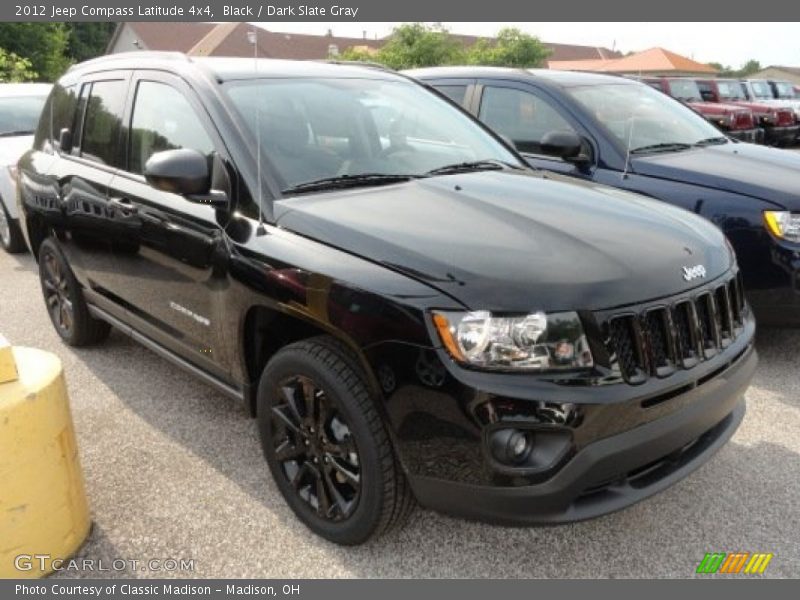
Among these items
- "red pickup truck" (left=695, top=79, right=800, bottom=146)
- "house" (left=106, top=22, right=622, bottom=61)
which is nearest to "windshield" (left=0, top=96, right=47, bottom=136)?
"red pickup truck" (left=695, top=79, right=800, bottom=146)

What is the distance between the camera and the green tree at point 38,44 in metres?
32.1

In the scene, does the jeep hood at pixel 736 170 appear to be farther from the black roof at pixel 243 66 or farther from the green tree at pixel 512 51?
the green tree at pixel 512 51

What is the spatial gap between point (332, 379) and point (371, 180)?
1.02m

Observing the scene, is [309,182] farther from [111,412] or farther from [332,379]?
[111,412]

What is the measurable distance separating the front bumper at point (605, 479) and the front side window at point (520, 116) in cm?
315

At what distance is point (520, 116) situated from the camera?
18.0 feet

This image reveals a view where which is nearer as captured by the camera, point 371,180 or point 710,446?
point 710,446

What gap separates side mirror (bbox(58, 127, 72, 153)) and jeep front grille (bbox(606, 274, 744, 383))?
3623mm

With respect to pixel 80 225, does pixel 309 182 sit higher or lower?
higher

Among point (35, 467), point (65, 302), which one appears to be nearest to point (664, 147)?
point (65, 302)

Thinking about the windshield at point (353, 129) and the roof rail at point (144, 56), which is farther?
the roof rail at point (144, 56)

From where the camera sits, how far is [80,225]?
4.10 m

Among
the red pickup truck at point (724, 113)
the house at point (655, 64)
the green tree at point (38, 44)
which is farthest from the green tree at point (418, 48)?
the red pickup truck at point (724, 113)
